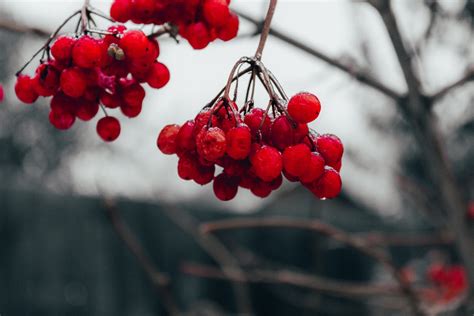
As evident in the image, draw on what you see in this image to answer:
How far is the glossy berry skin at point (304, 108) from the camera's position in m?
0.66

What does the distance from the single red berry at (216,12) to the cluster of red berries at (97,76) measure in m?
0.10

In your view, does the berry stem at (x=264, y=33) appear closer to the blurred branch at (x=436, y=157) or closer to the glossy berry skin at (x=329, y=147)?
the glossy berry skin at (x=329, y=147)

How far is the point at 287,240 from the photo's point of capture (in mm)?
5961

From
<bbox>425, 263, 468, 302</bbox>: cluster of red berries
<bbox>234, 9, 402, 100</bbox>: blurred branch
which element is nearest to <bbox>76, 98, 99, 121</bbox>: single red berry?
<bbox>234, 9, 402, 100</bbox>: blurred branch

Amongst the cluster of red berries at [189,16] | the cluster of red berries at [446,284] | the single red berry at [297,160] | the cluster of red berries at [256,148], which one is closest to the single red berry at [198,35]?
the cluster of red berries at [189,16]

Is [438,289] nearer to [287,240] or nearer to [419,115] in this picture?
[419,115]

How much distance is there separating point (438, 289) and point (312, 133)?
2831 millimetres

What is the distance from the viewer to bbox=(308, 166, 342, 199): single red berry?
2.26 ft

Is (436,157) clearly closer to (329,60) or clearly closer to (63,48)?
(329,60)

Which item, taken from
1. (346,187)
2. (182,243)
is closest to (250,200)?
(346,187)

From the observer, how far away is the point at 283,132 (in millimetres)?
677

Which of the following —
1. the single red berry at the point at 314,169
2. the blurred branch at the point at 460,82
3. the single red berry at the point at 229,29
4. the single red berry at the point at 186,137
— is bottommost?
the single red berry at the point at 314,169

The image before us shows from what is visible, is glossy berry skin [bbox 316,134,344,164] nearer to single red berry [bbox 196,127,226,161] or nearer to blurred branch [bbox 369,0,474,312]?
single red berry [bbox 196,127,226,161]

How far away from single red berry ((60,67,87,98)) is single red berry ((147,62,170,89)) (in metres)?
0.10
